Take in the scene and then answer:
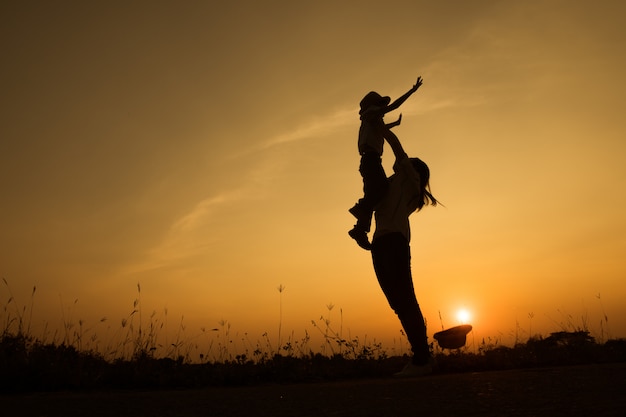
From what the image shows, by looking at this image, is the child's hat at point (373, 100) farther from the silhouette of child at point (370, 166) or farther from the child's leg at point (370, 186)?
the child's leg at point (370, 186)

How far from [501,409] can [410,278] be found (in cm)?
233

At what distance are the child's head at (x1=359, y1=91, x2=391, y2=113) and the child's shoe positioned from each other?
1174 millimetres

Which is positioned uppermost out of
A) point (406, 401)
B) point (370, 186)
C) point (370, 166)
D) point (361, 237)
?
point (370, 166)

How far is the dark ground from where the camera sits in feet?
7.54

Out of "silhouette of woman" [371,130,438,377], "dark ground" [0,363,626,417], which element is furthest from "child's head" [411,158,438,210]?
"dark ground" [0,363,626,417]

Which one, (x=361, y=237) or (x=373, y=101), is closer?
(x=361, y=237)

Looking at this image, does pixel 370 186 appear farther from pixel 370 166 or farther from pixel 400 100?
pixel 400 100

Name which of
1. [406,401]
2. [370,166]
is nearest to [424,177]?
[370,166]

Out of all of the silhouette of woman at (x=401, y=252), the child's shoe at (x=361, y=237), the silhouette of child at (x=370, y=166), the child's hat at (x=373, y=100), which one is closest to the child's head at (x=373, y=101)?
the child's hat at (x=373, y=100)

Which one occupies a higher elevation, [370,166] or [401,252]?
[370,166]

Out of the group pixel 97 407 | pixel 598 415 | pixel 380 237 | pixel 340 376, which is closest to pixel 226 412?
pixel 97 407

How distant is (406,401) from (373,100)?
304cm

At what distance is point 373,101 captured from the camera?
16.0ft

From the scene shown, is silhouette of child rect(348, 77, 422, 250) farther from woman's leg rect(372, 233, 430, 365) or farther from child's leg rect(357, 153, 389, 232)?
woman's leg rect(372, 233, 430, 365)
